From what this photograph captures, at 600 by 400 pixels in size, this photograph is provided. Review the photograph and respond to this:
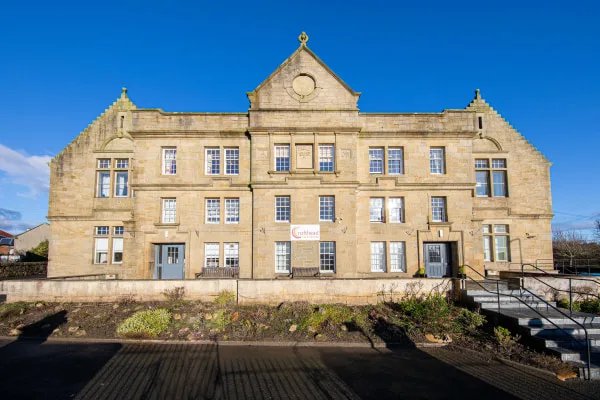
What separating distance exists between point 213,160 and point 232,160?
1165 mm

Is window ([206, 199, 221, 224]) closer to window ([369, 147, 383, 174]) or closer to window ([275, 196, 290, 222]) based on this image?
window ([275, 196, 290, 222])

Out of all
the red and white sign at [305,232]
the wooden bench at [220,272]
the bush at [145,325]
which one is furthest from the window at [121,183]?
the bush at [145,325]

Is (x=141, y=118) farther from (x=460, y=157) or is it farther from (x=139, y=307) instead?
(x=460, y=157)

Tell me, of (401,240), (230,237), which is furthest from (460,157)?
(230,237)

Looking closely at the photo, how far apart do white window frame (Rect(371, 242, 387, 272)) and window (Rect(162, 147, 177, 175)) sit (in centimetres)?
1293

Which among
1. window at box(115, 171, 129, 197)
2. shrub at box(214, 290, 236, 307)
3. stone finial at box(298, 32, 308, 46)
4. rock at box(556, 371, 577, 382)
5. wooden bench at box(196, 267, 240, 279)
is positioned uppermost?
stone finial at box(298, 32, 308, 46)

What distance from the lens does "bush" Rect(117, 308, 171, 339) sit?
13094 millimetres

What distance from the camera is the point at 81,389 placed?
8781mm

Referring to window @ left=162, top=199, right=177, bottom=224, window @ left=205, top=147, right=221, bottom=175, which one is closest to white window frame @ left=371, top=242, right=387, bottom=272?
window @ left=205, top=147, right=221, bottom=175

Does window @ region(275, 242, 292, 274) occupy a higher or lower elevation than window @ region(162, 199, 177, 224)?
lower

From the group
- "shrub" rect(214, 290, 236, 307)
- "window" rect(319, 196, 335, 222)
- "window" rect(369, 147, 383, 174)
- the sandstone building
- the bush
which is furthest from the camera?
"window" rect(369, 147, 383, 174)

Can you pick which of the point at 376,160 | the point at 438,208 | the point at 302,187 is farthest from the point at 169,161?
the point at 438,208

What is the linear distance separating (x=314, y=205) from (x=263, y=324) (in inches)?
355

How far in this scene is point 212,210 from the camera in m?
22.4
